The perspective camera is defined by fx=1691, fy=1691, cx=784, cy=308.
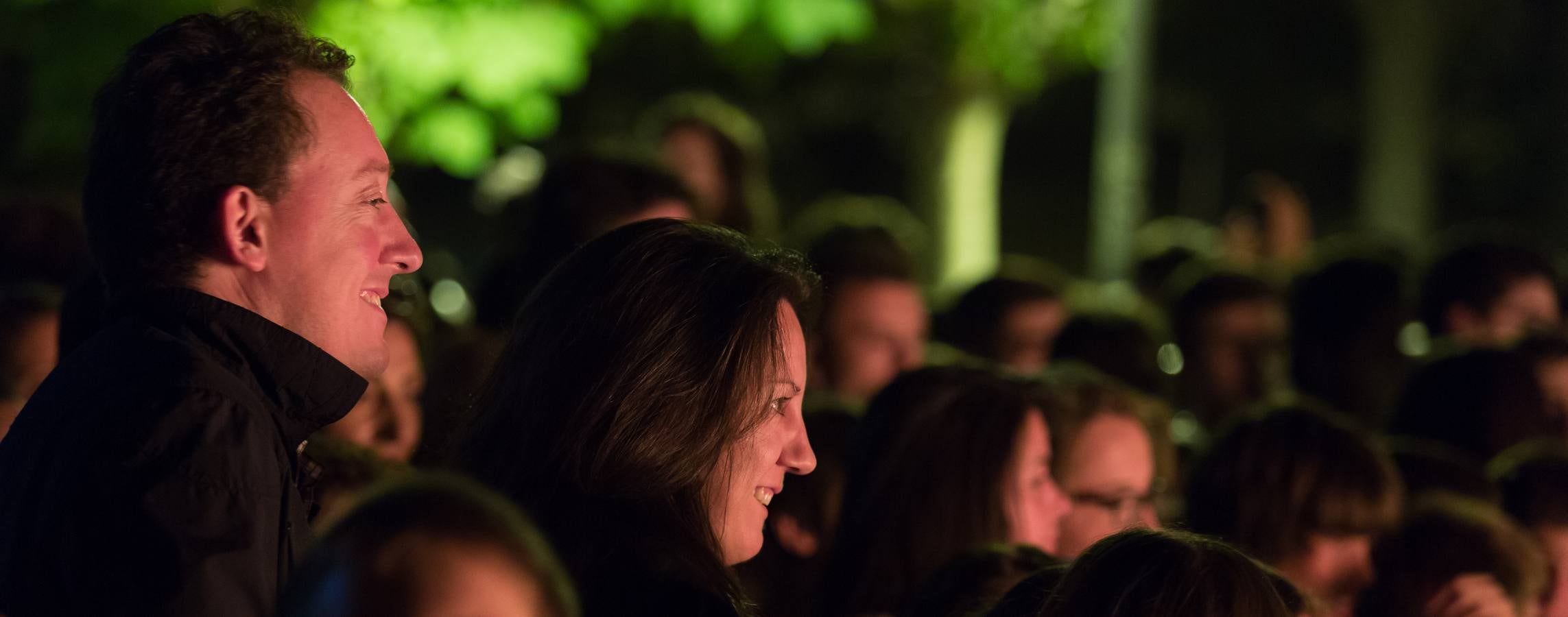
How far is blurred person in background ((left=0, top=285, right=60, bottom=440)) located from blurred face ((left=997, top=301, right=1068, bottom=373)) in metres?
3.77

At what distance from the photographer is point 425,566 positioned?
1369 millimetres

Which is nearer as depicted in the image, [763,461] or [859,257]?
[763,461]

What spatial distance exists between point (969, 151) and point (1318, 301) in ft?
25.2

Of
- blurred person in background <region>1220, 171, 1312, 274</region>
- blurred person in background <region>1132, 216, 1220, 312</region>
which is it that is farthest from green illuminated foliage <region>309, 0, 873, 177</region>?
blurred person in background <region>1220, 171, 1312, 274</region>

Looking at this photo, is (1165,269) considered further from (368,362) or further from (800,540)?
(368,362)

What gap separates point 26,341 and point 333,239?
263cm

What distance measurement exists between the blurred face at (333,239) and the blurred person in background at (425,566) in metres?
1.22

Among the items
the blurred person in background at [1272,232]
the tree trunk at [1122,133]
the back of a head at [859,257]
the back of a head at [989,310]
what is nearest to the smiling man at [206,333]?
the back of a head at [859,257]

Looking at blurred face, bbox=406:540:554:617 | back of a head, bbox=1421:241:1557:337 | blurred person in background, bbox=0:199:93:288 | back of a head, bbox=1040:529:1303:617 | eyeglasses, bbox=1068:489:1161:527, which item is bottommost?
eyeglasses, bbox=1068:489:1161:527

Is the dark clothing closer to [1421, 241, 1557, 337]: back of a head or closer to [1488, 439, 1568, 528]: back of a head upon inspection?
[1488, 439, 1568, 528]: back of a head

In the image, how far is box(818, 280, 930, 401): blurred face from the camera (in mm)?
6180

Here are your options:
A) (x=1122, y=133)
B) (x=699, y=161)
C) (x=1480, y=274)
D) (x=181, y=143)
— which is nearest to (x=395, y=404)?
(x=181, y=143)

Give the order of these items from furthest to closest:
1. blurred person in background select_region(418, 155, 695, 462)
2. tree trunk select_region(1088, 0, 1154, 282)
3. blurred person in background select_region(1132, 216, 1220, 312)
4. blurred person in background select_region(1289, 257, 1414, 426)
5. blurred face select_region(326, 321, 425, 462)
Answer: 1. tree trunk select_region(1088, 0, 1154, 282)
2. blurred person in background select_region(1132, 216, 1220, 312)
3. blurred person in background select_region(1289, 257, 1414, 426)
4. blurred person in background select_region(418, 155, 695, 462)
5. blurred face select_region(326, 321, 425, 462)

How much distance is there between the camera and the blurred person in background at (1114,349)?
271 inches
